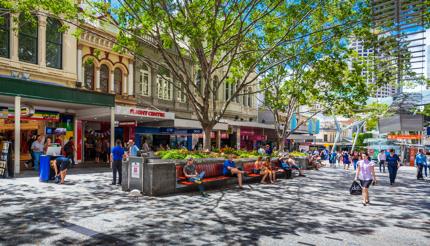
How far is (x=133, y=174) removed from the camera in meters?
11.7

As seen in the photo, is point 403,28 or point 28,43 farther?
point 28,43

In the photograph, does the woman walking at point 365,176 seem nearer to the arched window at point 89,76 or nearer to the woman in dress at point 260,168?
the woman in dress at point 260,168

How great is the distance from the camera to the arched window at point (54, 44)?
2002 cm

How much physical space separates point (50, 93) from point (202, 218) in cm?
1142

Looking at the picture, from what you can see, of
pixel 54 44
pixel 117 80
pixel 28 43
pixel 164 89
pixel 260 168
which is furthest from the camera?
pixel 164 89

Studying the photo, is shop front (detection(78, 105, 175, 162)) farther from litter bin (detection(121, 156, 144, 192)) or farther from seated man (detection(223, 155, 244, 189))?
litter bin (detection(121, 156, 144, 192))

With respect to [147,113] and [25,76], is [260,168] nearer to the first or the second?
[147,113]

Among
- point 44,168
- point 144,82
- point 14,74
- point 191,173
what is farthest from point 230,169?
point 144,82

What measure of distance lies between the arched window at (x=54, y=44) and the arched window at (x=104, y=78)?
3.41 metres

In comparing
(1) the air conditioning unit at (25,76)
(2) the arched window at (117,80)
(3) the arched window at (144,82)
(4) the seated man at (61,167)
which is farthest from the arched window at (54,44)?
(4) the seated man at (61,167)

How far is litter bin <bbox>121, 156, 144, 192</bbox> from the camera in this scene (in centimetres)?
1148

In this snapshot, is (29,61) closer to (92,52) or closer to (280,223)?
(92,52)

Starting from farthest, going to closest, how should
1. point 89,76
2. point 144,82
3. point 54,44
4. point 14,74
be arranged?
point 144,82 → point 89,76 → point 54,44 → point 14,74

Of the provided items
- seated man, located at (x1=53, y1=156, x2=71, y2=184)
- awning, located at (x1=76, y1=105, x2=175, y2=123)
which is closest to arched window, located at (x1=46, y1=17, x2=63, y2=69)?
awning, located at (x1=76, y1=105, x2=175, y2=123)
